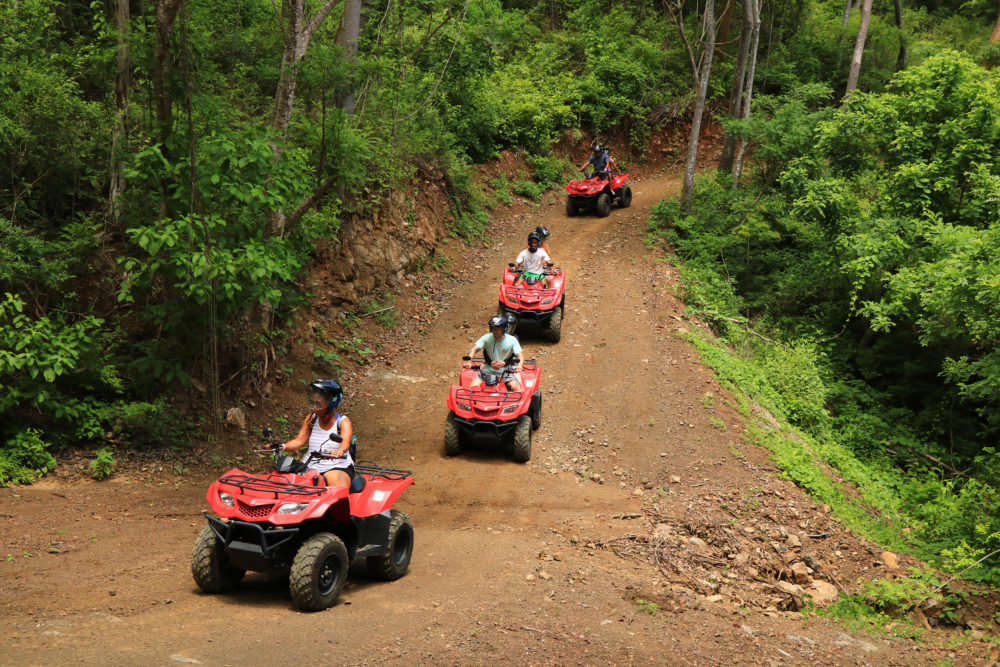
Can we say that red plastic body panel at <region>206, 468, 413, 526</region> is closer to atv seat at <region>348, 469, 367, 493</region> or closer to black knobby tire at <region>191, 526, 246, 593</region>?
atv seat at <region>348, 469, 367, 493</region>

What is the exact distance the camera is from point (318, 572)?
592cm

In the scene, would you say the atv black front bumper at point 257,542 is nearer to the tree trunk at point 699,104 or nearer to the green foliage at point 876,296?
the green foliage at point 876,296

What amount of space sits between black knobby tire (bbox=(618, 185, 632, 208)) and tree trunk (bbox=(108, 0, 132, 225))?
15.8 metres

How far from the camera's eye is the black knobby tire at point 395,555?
6.87 m

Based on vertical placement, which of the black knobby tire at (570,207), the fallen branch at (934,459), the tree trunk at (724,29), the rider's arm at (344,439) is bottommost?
the fallen branch at (934,459)

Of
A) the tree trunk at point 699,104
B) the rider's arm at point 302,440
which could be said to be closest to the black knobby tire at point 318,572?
the rider's arm at point 302,440

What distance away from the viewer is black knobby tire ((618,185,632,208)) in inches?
940

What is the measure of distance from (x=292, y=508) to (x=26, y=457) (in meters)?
4.96

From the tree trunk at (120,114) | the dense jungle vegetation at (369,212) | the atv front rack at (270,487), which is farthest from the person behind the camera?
the tree trunk at (120,114)

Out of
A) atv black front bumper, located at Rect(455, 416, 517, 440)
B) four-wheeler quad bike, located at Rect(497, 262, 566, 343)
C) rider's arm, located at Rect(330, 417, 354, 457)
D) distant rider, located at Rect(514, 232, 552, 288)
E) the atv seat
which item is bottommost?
atv black front bumper, located at Rect(455, 416, 517, 440)

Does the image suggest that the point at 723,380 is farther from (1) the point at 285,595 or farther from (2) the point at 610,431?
(1) the point at 285,595

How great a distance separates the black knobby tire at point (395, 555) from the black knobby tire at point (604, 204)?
17.3 meters

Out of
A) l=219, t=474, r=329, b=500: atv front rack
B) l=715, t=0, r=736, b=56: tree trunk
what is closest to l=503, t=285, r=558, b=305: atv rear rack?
l=219, t=474, r=329, b=500: atv front rack

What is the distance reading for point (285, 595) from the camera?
21.0ft
